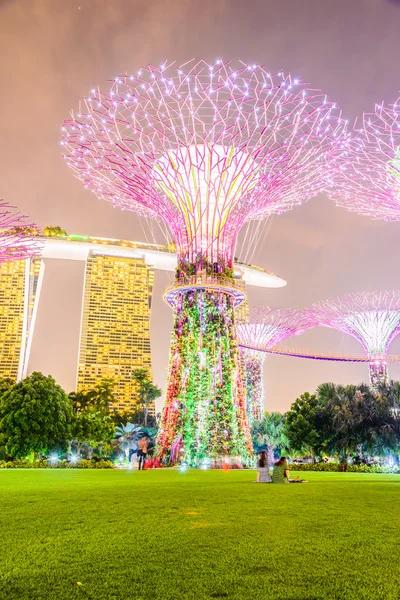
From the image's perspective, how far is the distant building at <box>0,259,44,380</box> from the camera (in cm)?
10681

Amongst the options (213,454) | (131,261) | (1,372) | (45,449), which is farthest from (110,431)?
(131,261)

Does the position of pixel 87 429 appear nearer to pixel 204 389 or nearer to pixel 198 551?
pixel 204 389

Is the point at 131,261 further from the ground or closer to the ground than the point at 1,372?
further from the ground

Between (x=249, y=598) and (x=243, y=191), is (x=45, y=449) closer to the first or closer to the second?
(x=243, y=191)

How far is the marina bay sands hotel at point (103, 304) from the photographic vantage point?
4269 inches

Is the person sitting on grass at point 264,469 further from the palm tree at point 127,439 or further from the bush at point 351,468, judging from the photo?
the palm tree at point 127,439

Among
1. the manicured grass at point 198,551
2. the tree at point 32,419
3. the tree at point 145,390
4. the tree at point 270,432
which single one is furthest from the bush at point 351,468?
the tree at point 145,390

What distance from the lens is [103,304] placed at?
122062 mm

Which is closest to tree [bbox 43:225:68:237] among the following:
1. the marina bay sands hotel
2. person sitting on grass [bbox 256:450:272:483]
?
the marina bay sands hotel

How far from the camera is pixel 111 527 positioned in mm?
7293

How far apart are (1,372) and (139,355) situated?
3071cm

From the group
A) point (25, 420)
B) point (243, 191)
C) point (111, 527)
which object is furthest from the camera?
point (25, 420)

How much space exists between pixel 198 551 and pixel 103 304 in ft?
389

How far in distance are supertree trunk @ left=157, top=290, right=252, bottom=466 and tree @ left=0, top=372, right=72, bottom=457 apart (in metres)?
12.4
